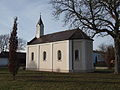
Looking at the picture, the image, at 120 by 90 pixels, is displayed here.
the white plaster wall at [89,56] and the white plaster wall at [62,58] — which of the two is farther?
the white plaster wall at [62,58]

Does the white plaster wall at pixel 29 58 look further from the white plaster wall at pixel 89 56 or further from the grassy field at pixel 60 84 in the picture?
the grassy field at pixel 60 84

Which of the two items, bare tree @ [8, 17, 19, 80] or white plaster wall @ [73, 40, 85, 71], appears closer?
bare tree @ [8, 17, 19, 80]

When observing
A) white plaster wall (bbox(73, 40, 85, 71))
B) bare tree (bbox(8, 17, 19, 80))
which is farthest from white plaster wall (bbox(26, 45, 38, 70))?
bare tree (bbox(8, 17, 19, 80))

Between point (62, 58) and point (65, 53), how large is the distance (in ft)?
4.13

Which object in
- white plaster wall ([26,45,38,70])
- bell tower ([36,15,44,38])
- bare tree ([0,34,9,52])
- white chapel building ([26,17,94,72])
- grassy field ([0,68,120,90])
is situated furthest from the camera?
bare tree ([0,34,9,52])

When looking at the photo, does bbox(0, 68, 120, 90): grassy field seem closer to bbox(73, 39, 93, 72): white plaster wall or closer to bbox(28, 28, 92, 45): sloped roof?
bbox(28, 28, 92, 45): sloped roof

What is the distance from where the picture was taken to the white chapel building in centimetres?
3672

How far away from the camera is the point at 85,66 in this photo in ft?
120

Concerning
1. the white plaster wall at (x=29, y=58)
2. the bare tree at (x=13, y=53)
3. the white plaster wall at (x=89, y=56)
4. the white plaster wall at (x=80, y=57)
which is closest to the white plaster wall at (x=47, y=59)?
the white plaster wall at (x=29, y=58)

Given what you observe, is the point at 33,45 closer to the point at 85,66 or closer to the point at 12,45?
the point at 85,66

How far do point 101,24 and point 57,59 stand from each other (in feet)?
39.9

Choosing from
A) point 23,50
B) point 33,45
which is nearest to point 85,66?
point 33,45

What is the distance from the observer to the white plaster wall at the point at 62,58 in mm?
37312

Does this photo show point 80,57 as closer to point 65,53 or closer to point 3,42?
point 65,53
